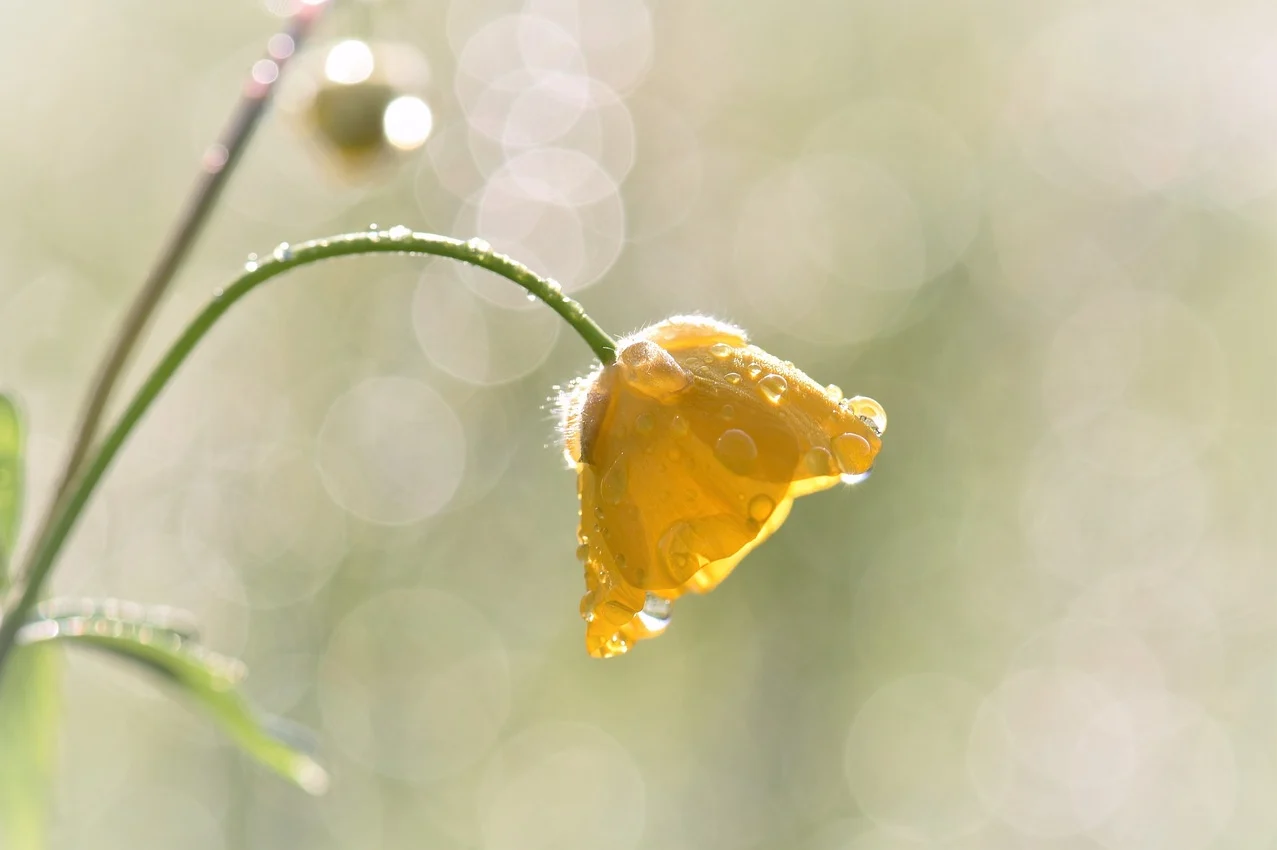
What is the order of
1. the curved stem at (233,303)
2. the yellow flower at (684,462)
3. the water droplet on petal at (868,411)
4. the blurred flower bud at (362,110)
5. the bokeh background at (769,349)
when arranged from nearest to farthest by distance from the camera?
the curved stem at (233,303) → the yellow flower at (684,462) → the water droplet on petal at (868,411) → the blurred flower bud at (362,110) → the bokeh background at (769,349)

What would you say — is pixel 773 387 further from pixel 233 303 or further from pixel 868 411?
pixel 233 303

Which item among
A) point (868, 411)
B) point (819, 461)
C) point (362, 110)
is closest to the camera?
point (819, 461)

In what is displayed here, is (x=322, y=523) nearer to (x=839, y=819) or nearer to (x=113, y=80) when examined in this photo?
(x=113, y=80)

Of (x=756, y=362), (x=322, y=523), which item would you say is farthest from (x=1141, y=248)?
(x=756, y=362)

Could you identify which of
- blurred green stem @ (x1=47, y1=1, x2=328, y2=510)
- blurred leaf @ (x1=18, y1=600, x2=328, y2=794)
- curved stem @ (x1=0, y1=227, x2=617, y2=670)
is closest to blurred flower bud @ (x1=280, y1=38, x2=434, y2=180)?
blurred green stem @ (x1=47, y1=1, x2=328, y2=510)

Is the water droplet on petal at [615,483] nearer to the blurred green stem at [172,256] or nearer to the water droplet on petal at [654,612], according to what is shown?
the water droplet on petal at [654,612]

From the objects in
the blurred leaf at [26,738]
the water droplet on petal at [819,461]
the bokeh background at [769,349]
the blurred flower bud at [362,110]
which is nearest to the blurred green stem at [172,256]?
the blurred leaf at [26,738]

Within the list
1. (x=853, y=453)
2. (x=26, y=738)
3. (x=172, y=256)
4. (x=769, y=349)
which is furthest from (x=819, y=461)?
(x=769, y=349)
